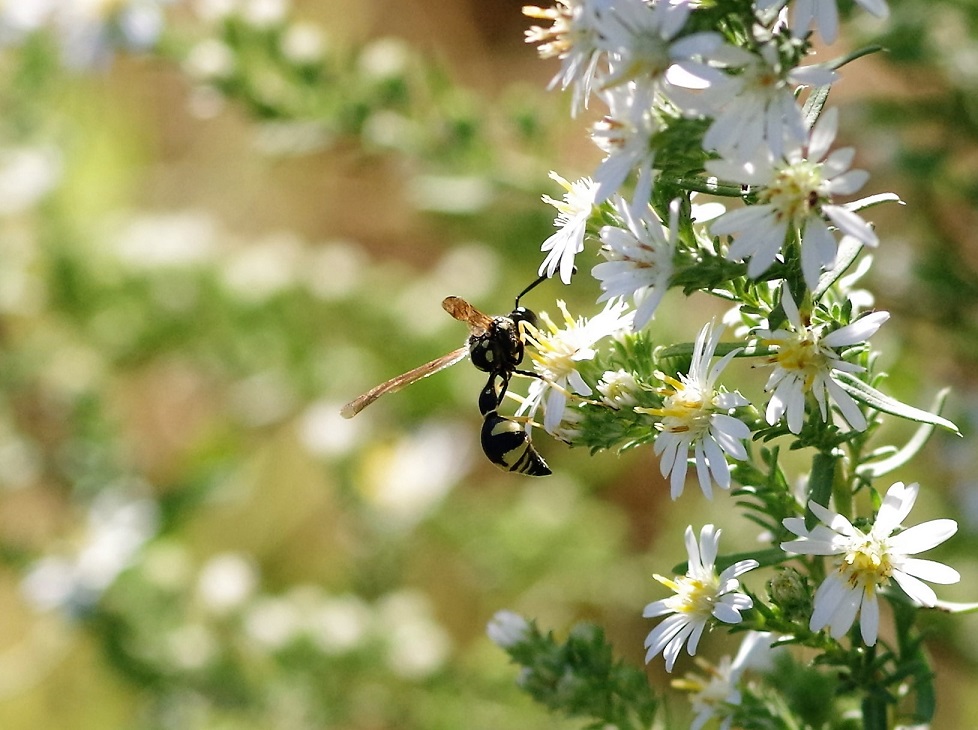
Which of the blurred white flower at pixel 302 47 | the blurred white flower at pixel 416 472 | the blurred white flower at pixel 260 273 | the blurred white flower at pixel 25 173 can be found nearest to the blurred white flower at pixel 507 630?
the blurred white flower at pixel 302 47

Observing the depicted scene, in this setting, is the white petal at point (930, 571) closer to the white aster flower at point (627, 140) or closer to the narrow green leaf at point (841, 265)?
the narrow green leaf at point (841, 265)

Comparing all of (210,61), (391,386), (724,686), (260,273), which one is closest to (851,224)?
(724,686)

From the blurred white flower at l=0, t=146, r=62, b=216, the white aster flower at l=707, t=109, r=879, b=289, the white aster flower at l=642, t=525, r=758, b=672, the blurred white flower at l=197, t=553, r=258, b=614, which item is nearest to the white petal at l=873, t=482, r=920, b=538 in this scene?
the white aster flower at l=642, t=525, r=758, b=672

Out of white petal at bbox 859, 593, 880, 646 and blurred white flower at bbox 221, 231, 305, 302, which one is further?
blurred white flower at bbox 221, 231, 305, 302

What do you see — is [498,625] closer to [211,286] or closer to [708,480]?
[708,480]

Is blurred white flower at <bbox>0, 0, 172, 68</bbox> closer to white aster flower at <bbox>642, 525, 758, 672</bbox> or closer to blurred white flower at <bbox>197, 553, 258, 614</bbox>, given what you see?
blurred white flower at <bbox>197, 553, 258, 614</bbox>

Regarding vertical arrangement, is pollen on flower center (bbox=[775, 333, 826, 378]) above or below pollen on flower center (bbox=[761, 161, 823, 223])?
below

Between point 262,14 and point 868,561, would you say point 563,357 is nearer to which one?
point 868,561
